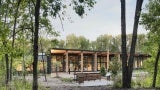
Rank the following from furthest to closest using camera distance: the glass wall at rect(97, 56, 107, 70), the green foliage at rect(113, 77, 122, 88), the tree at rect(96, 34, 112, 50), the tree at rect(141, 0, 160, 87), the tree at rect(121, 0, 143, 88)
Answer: the tree at rect(96, 34, 112, 50)
the glass wall at rect(97, 56, 107, 70)
the green foliage at rect(113, 77, 122, 88)
the tree at rect(121, 0, 143, 88)
the tree at rect(141, 0, 160, 87)

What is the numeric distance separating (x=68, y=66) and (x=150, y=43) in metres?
44.5

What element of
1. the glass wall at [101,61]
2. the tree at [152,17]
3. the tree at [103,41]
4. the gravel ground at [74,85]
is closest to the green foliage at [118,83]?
the gravel ground at [74,85]

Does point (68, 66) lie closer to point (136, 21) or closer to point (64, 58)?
point (64, 58)

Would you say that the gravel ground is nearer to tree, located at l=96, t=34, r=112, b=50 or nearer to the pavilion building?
the pavilion building

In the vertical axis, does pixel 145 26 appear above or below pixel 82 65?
above

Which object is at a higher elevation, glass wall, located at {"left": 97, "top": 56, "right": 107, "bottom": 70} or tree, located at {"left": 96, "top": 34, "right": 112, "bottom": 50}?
tree, located at {"left": 96, "top": 34, "right": 112, "bottom": 50}

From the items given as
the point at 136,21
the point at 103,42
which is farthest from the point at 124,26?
the point at 103,42

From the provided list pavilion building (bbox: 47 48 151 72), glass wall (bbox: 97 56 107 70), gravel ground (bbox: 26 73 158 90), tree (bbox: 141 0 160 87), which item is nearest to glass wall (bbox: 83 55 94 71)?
pavilion building (bbox: 47 48 151 72)

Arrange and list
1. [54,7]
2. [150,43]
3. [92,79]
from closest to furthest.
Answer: [54,7] < [150,43] < [92,79]

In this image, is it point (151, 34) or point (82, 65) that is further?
point (82, 65)

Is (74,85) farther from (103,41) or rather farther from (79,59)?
(103,41)

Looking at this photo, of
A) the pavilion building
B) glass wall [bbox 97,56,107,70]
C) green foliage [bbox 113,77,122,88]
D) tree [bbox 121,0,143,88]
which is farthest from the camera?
glass wall [bbox 97,56,107,70]

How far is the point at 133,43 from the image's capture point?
21.0 m

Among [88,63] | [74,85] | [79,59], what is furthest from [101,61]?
[74,85]
